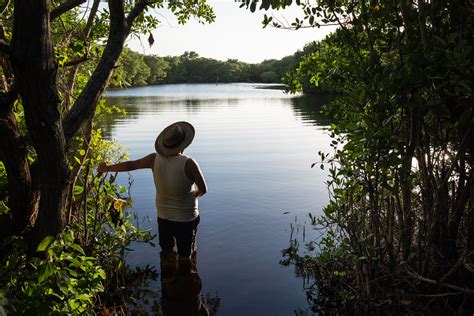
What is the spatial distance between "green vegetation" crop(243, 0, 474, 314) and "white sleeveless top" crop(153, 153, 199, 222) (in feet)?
6.13

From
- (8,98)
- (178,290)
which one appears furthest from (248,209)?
(8,98)

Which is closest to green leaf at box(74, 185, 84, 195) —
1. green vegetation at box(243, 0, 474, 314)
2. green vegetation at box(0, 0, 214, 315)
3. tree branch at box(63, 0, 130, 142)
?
green vegetation at box(0, 0, 214, 315)

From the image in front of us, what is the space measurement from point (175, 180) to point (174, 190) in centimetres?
15

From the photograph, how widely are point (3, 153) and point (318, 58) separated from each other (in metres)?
3.80

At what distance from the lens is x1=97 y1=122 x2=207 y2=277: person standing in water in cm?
492

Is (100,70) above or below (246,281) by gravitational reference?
above

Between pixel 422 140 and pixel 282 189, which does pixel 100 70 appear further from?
pixel 282 189

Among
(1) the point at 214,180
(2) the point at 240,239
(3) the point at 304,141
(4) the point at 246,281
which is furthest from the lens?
(3) the point at 304,141

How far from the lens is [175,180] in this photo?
4.95m

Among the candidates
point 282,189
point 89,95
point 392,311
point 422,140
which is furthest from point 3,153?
point 282,189

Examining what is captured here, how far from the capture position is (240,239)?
8.14m

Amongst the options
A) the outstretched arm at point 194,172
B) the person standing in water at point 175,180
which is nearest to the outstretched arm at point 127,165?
the person standing in water at point 175,180

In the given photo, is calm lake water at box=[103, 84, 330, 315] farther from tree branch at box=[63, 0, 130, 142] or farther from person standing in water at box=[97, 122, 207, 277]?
tree branch at box=[63, 0, 130, 142]

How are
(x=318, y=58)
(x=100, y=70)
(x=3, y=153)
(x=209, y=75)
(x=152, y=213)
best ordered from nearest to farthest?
(x=3, y=153) < (x=100, y=70) < (x=318, y=58) < (x=152, y=213) < (x=209, y=75)
